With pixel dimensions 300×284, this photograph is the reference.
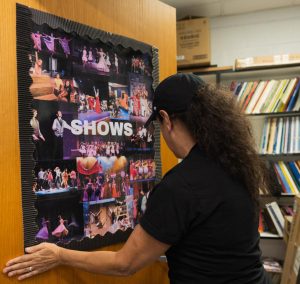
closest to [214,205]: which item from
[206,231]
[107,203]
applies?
[206,231]

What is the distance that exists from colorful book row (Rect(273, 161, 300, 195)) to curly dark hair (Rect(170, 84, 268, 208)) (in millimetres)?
1952

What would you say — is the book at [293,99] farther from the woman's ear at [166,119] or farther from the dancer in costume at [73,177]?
the dancer in costume at [73,177]

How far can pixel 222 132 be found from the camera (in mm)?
990

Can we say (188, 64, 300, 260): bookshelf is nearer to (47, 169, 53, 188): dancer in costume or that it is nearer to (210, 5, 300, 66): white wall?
(210, 5, 300, 66): white wall

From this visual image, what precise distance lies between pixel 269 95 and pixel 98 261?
7.64 feet

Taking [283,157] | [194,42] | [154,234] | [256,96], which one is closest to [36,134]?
[154,234]

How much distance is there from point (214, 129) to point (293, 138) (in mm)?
2078

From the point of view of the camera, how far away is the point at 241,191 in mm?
980

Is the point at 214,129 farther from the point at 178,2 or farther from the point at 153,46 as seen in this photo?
the point at 178,2

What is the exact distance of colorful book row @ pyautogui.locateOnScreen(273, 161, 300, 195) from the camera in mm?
2795

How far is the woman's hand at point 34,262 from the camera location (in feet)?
3.29

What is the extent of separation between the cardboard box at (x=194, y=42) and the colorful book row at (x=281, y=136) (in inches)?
31.6

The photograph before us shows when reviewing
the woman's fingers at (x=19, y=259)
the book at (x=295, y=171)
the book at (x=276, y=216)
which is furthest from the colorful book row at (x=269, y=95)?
the woman's fingers at (x=19, y=259)

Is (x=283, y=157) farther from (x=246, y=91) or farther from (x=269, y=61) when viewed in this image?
(x=269, y=61)
